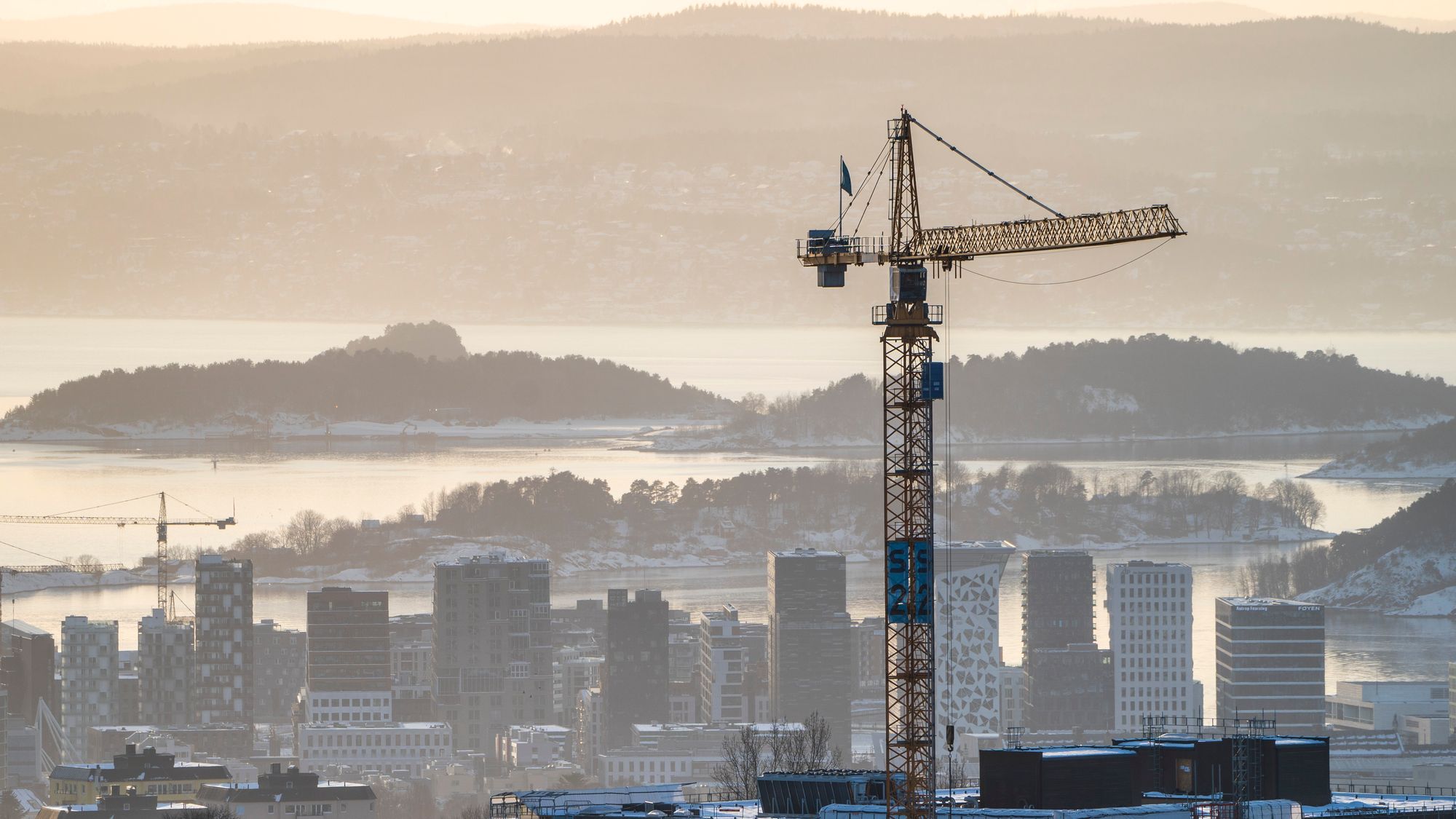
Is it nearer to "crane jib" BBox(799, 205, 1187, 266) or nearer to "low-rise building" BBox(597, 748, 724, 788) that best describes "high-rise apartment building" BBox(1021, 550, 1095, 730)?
"low-rise building" BBox(597, 748, 724, 788)

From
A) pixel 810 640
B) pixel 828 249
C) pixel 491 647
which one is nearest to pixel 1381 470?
pixel 810 640

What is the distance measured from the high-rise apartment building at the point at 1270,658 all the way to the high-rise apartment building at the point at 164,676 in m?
28.4

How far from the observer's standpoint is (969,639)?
7156 cm

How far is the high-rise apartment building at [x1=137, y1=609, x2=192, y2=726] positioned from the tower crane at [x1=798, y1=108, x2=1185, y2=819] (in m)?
47.7

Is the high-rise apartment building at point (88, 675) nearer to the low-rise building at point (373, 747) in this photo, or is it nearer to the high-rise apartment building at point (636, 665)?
the low-rise building at point (373, 747)

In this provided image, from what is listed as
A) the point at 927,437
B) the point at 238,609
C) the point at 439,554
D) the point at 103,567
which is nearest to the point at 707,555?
the point at 439,554

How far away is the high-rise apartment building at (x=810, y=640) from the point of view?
6938 cm

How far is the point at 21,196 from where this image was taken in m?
190

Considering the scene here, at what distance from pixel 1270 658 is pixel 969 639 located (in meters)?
8.35

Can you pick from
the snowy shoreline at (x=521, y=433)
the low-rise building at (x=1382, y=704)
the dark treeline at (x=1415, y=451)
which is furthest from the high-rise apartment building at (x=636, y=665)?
the snowy shoreline at (x=521, y=433)

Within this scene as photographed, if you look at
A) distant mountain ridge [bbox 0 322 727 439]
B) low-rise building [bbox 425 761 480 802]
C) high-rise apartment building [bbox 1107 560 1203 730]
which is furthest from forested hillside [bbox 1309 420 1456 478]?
low-rise building [bbox 425 761 480 802]

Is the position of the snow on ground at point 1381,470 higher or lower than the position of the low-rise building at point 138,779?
higher

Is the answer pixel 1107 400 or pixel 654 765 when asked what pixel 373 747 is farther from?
pixel 1107 400

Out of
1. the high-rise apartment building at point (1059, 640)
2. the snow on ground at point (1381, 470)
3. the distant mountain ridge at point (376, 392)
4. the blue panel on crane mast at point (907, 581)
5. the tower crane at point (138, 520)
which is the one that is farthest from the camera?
the distant mountain ridge at point (376, 392)
